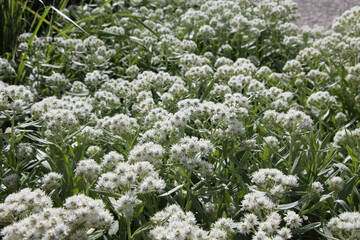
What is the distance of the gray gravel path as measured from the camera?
941 cm

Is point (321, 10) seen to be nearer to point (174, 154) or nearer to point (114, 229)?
point (174, 154)

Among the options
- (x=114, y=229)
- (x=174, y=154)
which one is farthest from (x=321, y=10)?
(x=114, y=229)

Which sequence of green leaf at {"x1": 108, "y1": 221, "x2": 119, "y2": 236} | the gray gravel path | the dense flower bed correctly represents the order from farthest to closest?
the gray gravel path < green leaf at {"x1": 108, "y1": 221, "x2": 119, "y2": 236} < the dense flower bed

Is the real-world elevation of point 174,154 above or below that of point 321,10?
below

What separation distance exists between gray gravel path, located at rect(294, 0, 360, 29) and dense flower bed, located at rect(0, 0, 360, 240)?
3.30 metres

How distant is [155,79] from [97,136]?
123 cm

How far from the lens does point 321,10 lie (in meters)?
9.77

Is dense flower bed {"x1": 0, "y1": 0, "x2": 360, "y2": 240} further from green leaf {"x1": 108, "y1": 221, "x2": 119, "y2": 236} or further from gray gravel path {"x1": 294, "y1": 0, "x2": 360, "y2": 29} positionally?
gray gravel path {"x1": 294, "y1": 0, "x2": 360, "y2": 29}

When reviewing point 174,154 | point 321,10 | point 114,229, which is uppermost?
point 321,10

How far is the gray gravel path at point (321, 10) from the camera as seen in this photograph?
941cm

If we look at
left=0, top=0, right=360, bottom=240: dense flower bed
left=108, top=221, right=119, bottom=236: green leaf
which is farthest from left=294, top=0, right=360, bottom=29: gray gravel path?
left=108, top=221, right=119, bottom=236: green leaf

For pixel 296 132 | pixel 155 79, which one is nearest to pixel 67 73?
pixel 155 79

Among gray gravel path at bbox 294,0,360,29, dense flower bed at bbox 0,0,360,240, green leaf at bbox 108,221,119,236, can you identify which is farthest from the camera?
gray gravel path at bbox 294,0,360,29

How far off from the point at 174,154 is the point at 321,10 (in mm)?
8227
